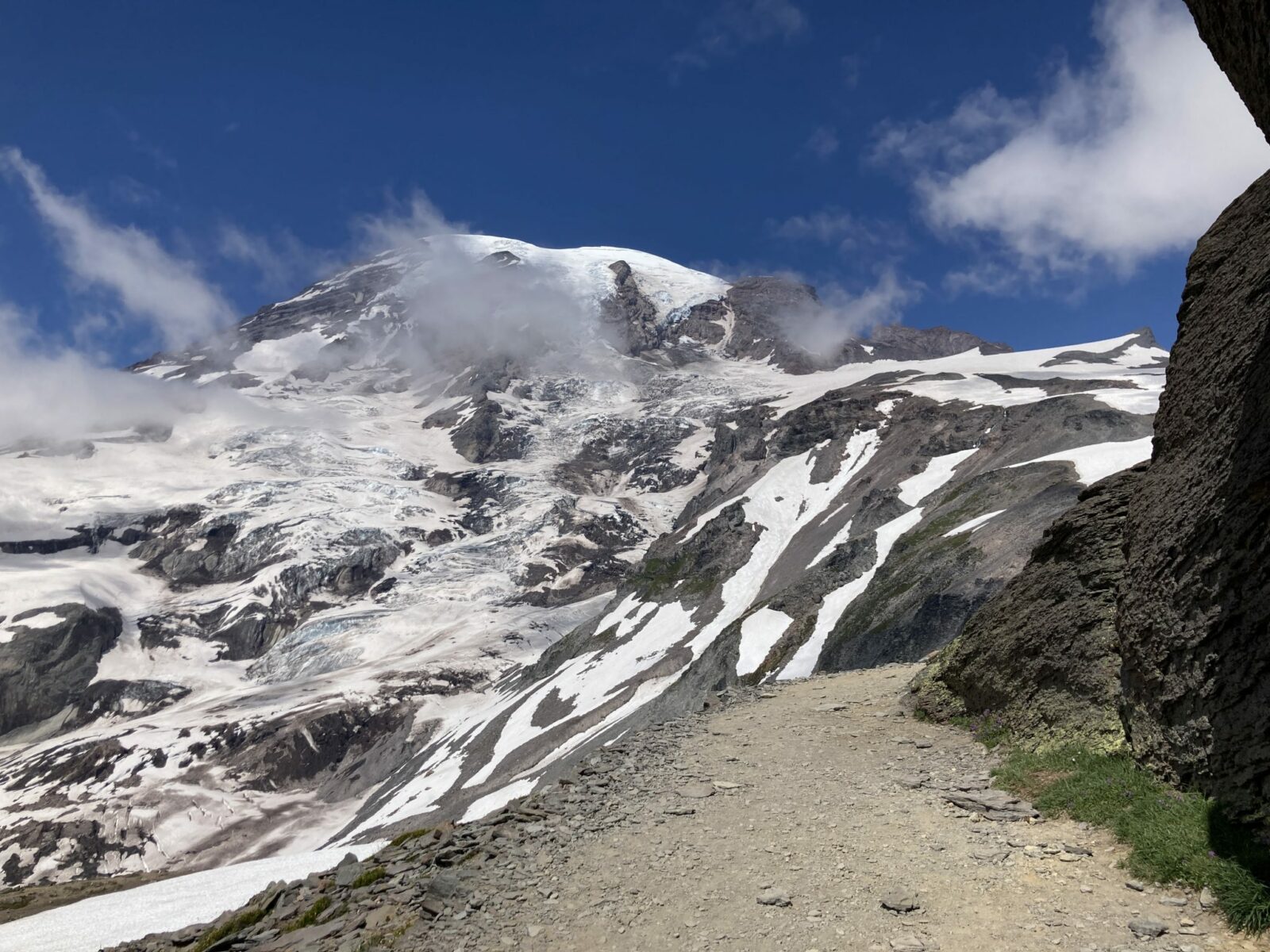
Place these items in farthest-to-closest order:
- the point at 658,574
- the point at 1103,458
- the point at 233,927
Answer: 1. the point at 658,574
2. the point at 1103,458
3. the point at 233,927

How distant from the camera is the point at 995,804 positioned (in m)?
9.90

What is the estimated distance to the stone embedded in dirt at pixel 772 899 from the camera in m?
8.17

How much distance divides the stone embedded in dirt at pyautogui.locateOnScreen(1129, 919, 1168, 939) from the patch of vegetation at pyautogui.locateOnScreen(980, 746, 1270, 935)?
49 cm

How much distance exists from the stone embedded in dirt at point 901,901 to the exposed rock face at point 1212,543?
9.94ft

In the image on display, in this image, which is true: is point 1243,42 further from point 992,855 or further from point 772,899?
point 772,899

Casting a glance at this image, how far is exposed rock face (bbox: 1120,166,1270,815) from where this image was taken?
24.8 ft

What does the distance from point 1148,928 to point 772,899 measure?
333cm

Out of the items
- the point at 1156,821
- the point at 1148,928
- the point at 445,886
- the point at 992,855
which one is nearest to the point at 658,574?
the point at 445,886

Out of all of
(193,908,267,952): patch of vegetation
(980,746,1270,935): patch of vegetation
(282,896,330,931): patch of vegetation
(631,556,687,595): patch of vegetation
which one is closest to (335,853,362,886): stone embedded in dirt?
(282,896,330,931): patch of vegetation

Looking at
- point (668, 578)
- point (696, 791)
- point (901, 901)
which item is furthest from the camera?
point (668, 578)

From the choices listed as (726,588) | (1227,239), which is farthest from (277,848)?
(1227,239)

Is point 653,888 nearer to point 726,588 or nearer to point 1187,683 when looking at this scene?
point 1187,683

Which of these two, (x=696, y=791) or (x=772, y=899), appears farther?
(x=696, y=791)

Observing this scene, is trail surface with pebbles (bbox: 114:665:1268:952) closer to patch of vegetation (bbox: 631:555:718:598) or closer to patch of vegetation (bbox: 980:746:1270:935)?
patch of vegetation (bbox: 980:746:1270:935)
